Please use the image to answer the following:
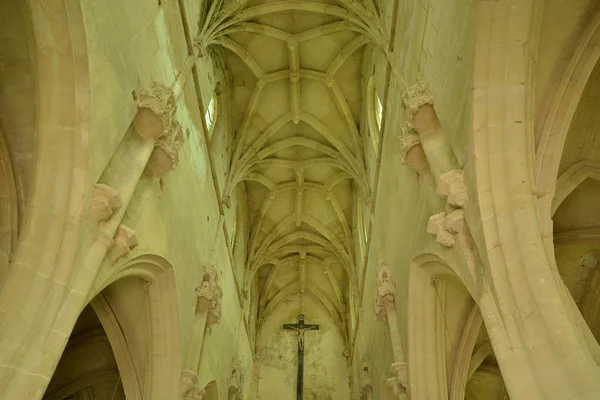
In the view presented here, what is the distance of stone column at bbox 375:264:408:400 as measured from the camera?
9.50m

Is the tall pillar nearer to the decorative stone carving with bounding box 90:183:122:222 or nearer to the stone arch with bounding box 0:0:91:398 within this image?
the decorative stone carving with bounding box 90:183:122:222

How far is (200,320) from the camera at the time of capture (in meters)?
11.1

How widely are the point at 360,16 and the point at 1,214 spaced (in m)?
9.02

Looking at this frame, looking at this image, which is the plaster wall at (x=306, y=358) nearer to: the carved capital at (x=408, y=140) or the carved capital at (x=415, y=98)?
the carved capital at (x=408, y=140)

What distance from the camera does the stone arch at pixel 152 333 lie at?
9617 millimetres

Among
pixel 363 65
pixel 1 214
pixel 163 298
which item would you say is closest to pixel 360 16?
pixel 363 65

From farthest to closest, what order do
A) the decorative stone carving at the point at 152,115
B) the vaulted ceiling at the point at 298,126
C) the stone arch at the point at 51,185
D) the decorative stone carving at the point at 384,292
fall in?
1. the vaulted ceiling at the point at 298,126
2. the decorative stone carving at the point at 384,292
3. the decorative stone carving at the point at 152,115
4. the stone arch at the point at 51,185

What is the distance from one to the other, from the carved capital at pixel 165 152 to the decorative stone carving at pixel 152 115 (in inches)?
5.3

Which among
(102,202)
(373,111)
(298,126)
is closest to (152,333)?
(102,202)

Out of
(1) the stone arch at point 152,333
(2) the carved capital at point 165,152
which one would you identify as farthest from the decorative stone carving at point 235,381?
(2) the carved capital at point 165,152

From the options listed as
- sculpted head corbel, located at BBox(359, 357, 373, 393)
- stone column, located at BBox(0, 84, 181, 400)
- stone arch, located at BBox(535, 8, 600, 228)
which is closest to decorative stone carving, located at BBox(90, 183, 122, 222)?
stone column, located at BBox(0, 84, 181, 400)

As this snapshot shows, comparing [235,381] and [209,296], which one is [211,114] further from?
[235,381]

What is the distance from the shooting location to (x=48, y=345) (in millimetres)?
5469

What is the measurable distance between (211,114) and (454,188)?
31.1ft
